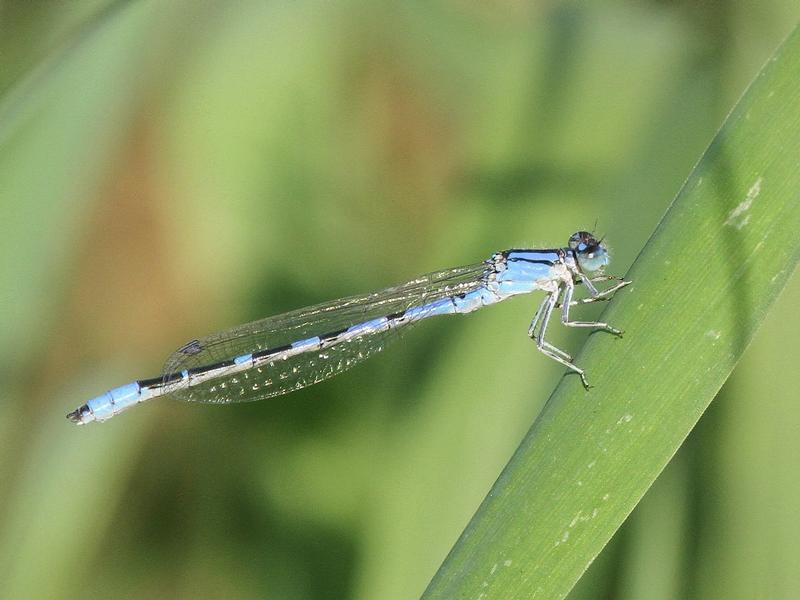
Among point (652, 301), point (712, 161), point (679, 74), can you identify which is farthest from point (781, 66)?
point (679, 74)

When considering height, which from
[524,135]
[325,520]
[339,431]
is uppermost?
[524,135]

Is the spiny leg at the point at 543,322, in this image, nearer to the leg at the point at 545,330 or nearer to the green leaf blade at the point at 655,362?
the leg at the point at 545,330

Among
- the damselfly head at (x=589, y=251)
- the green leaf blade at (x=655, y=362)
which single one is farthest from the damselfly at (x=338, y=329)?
the green leaf blade at (x=655, y=362)

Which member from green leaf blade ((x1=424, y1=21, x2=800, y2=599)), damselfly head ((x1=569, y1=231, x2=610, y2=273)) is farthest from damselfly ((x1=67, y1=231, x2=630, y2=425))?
green leaf blade ((x1=424, y1=21, x2=800, y2=599))

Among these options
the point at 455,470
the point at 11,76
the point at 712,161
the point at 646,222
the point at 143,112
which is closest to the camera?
the point at 712,161

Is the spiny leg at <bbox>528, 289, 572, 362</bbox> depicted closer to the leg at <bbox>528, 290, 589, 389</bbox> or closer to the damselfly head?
the leg at <bbox>528, 290, 589, 389</bbox>

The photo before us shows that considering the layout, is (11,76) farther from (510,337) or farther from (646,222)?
(646,222)

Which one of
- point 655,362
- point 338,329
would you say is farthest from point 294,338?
point 655,362
